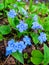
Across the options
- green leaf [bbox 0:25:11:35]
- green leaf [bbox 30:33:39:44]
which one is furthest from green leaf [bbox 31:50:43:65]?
green leaf [bbox 0:25:11:35]

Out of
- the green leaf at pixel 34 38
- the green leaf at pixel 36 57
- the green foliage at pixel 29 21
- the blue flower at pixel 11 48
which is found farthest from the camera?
the green foliage at pixel 29 21

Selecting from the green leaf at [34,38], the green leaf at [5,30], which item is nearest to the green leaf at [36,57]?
the green leaf at [34,38]

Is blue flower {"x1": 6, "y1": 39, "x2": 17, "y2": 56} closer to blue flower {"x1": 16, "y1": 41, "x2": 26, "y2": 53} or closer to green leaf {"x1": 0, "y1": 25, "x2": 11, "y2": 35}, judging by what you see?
blue flower {"x1": 16, "y1": 41, "x2": 26, "y2": 53}

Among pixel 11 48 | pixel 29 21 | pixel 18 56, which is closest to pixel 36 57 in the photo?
pixel 18 56

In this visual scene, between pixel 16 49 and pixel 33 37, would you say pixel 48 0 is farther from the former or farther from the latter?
pixel 16 49

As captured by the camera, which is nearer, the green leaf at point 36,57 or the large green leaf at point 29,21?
the green leaf at point 36,57

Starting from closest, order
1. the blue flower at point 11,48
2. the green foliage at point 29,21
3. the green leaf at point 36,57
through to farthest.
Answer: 1. the blue flower at point 11,48
2. the green leaf at point 36,57
3. the green foliage at point 29,21

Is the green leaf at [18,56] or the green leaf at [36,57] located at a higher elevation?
the green leaf at [18,56]

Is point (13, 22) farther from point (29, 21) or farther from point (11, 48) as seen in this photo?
point (11, 48)

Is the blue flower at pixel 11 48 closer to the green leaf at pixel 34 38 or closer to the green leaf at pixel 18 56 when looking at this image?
the green leaf at pixel 18 56
